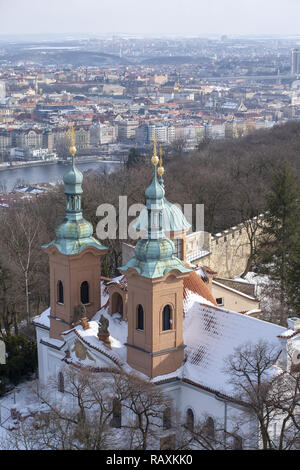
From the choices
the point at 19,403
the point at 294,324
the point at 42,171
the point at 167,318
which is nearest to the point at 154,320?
the point at 167,318

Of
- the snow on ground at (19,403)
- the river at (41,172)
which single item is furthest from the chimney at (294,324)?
the river at (41,172)

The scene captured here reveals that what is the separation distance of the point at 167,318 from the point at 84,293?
4.23m

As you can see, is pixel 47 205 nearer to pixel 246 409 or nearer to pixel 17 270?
pixel 17 270

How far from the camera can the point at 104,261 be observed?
4072 cm

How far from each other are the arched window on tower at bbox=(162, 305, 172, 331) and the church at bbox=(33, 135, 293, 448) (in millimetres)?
27

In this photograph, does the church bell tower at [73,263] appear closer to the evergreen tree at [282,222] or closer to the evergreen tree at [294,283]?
the evergreen tree at [294,283]

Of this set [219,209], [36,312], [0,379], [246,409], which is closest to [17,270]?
[36,312]

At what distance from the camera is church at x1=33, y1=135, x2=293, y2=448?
2383 cm

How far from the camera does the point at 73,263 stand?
26922 mm

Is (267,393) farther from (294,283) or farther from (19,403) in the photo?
(294,283)

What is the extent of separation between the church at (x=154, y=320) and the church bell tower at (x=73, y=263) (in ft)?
0.10

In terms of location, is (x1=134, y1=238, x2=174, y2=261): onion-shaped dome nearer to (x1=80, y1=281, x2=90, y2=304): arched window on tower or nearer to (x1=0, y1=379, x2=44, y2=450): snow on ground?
(x1=80, y1=281, x2=90, y2=304): arched window on tower

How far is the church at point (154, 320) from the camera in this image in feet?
78.2
